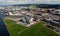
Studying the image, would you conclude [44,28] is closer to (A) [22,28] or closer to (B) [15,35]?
(A) [22,28]

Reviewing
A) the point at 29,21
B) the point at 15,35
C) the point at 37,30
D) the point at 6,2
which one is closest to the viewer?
the point at 15,35

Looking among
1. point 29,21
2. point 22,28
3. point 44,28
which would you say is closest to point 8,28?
point 22,28

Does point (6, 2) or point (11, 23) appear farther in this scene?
point (6, 2)

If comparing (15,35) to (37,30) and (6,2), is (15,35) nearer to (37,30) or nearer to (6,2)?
(37,30)

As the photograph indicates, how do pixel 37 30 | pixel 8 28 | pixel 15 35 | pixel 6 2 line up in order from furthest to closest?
1. pixel 6 2
2. pixel 8 28
3. pixel 37 30
4. pixel 15 35

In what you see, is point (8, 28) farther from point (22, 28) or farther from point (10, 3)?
point (10, 3)

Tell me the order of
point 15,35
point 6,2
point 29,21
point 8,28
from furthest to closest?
point 6,2, point 29,21, point 8,28, point 15,35

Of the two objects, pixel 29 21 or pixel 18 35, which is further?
pixel 29 21

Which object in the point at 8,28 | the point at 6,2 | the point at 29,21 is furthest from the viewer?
the point at 6,2

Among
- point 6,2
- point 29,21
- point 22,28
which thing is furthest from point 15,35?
point 6,2
